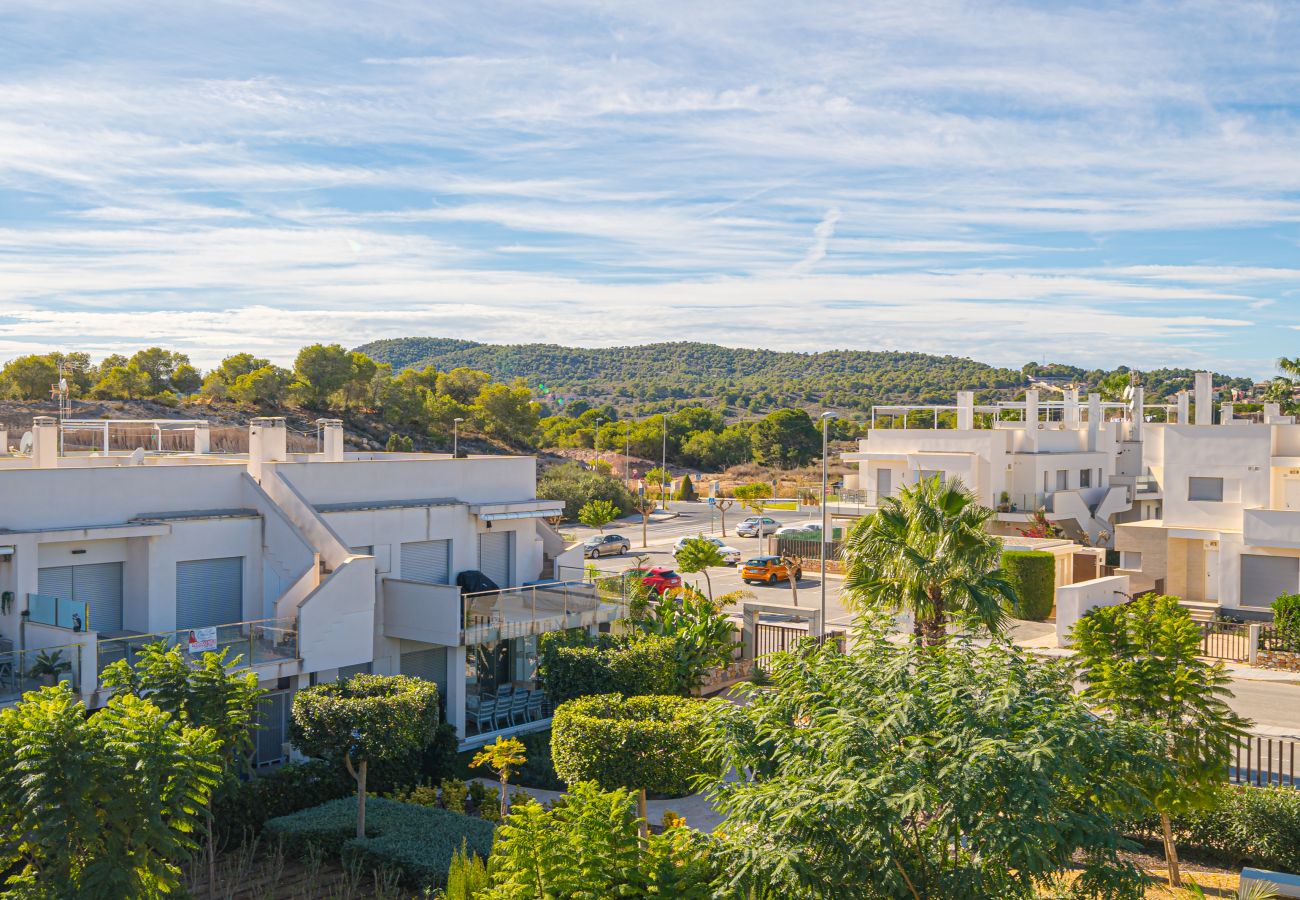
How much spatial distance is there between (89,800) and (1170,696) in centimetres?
1284

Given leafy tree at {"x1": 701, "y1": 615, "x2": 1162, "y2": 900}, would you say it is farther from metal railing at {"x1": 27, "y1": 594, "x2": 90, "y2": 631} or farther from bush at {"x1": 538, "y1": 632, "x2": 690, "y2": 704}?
metal railing at {"x1": 27, "y1": 594, "x2": 90, "y2": 631}

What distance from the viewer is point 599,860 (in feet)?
32.1

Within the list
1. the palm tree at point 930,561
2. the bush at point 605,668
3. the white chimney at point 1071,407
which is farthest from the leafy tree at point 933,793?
the white chimney at point 1071,407

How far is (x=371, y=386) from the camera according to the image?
287ft

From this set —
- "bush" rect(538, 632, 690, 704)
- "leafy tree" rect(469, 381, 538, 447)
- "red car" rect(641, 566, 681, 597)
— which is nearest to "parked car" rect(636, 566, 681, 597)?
"red car" rect(641, 566, 681, 597)

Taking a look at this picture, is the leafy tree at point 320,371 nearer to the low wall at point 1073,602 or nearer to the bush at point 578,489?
the bush at point 578,489

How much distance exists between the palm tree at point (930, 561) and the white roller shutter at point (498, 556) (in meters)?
8.50

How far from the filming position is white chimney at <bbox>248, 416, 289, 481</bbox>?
2311cm

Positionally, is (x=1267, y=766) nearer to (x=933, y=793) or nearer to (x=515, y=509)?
(x=933, y=793)

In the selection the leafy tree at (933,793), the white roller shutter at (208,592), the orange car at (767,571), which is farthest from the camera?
the orange car at (767,571)

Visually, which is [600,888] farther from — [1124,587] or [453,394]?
[453,394]

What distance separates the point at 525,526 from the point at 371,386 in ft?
206

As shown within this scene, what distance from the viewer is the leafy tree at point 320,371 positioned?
84938 millimetres

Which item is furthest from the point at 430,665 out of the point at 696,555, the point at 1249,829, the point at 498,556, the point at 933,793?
the point at 933,793
